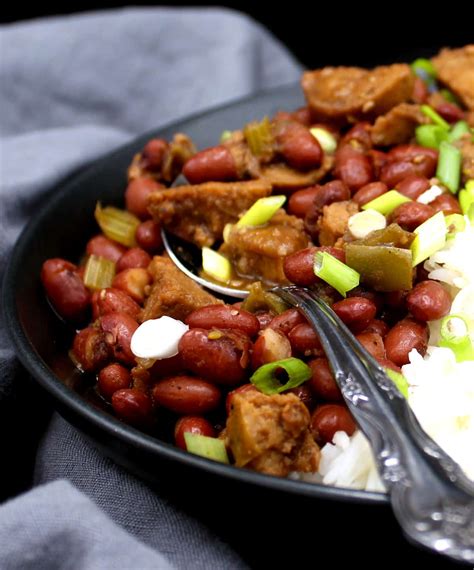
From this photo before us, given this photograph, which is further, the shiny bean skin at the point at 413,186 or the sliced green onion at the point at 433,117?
the sliced green onion at the point at 433,117

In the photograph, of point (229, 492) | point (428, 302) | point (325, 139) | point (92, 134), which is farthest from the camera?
point (92, 134)

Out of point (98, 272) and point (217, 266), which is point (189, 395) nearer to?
point (217, 266)

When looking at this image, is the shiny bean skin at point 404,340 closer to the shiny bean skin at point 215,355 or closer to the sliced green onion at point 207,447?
the shiny bean skin at point 215,355

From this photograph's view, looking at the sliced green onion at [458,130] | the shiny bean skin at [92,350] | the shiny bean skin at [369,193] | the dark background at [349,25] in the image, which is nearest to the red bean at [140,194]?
the shiny bean skin at [92,350]

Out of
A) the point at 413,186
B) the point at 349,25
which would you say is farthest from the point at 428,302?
the point at 349,25

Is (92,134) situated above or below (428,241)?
below

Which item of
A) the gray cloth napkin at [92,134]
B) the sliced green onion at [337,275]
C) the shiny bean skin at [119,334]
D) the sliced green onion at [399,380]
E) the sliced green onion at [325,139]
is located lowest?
the gray cloth napkin at [92,134]

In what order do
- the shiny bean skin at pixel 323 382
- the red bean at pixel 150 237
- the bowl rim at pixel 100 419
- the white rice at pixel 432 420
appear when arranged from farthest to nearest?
the red bean at pixel 150 237
the shiny bean skin at pixel 323 382
the white rice at pixel 432 420
the bowl rim at pixel 100 419
